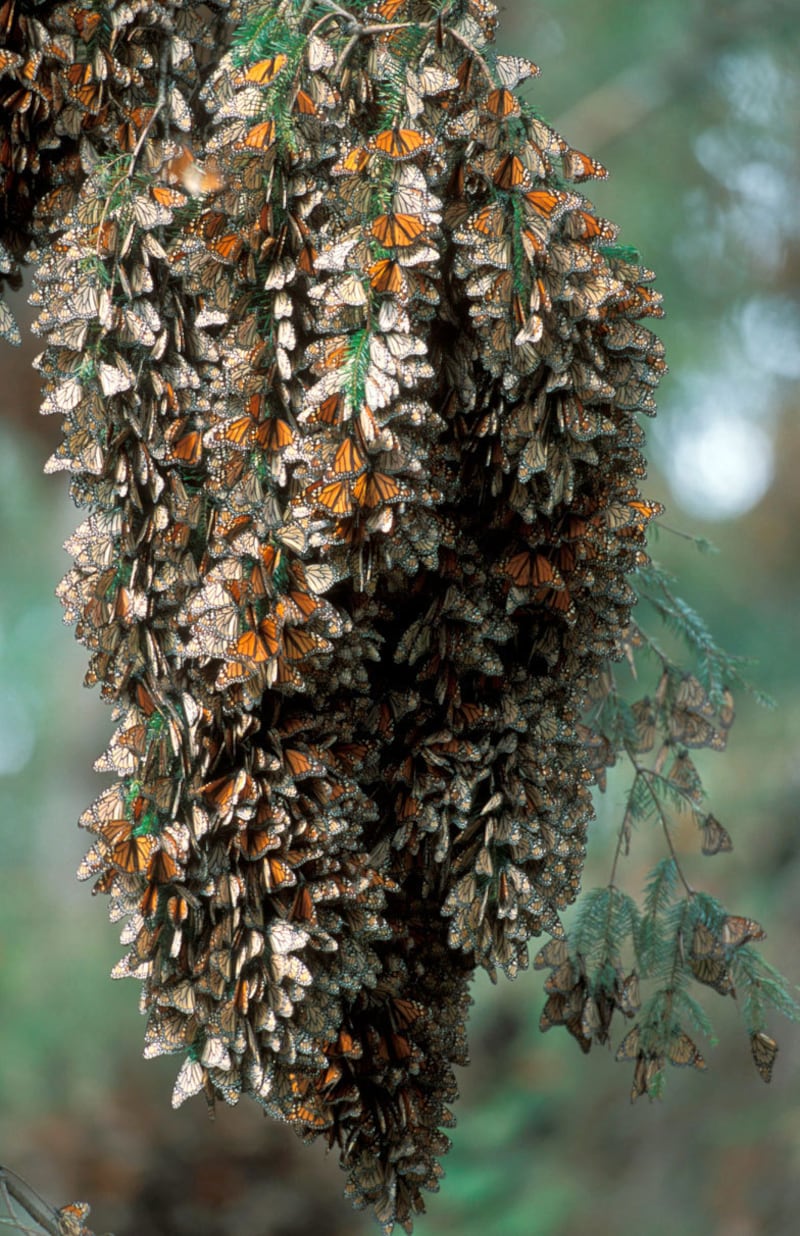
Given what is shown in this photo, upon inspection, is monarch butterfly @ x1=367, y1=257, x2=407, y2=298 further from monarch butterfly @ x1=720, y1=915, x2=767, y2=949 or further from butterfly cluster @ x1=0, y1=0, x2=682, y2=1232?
monarch butterfly @ x1=720, y1=915, x2=767, y2=949

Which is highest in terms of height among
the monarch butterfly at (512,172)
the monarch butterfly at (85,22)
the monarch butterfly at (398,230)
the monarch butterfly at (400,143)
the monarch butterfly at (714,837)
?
the monarch butterfly at (714,837)

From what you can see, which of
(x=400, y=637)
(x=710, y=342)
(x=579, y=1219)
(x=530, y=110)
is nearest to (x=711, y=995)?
(x=579, y=1219)

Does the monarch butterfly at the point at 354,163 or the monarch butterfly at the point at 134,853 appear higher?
the monarch butterfly at the point at 354,163

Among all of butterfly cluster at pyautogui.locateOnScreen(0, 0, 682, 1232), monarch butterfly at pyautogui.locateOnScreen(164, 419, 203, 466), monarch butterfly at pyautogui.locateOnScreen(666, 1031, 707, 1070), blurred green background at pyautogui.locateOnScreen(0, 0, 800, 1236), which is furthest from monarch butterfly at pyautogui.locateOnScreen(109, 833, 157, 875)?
blurred green background at pyautogui.locateOnScreen(0, 0, 800, 1236)

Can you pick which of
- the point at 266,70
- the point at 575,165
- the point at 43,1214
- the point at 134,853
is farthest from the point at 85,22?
the point at 43,1214

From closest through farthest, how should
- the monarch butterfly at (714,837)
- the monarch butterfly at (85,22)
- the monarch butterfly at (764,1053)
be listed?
the monarch butterfly at (85,22)
the monarch butterfly at (764,1053)
the monarch butterfly at (714,837)

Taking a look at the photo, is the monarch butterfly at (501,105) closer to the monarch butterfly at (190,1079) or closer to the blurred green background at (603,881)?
the monarch butterfly at (190,1079)

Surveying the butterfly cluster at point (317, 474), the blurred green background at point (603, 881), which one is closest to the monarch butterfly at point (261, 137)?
the butterfly cluster at point (317, 474)

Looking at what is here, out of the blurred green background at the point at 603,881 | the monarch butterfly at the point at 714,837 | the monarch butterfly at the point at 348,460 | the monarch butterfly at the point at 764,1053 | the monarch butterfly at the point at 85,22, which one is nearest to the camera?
the monarch butterfly at the point at 348,460
